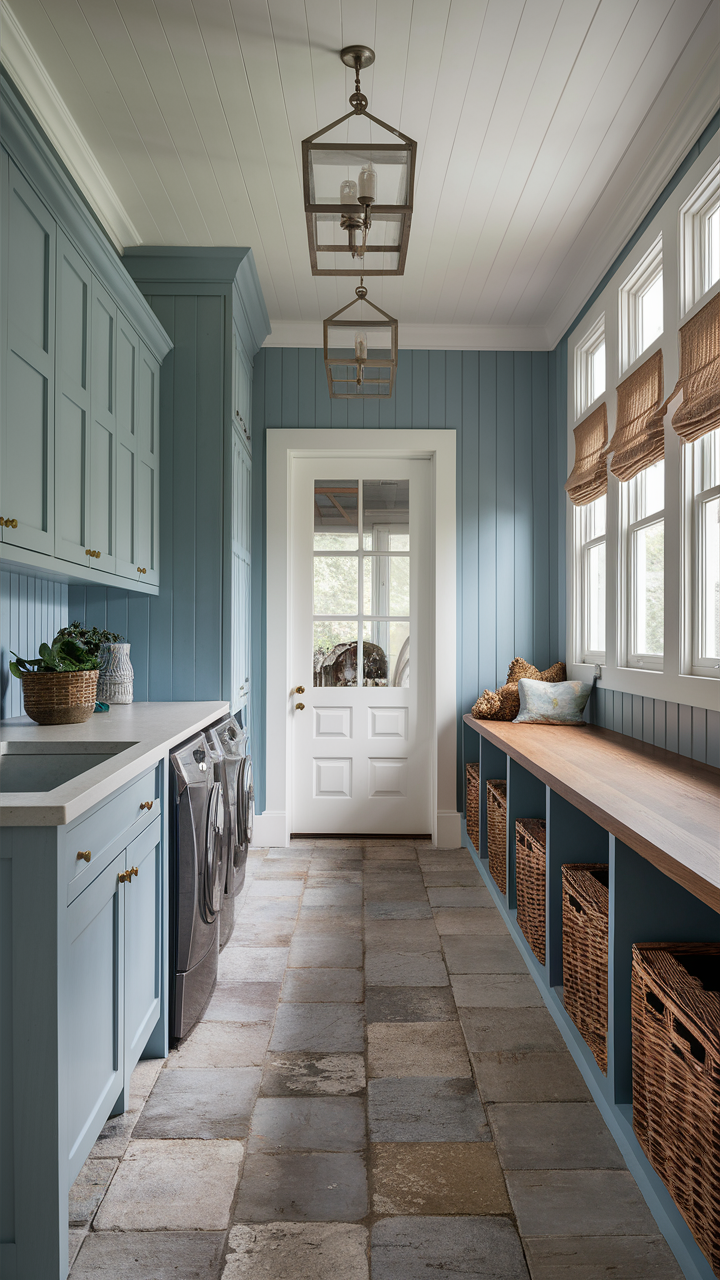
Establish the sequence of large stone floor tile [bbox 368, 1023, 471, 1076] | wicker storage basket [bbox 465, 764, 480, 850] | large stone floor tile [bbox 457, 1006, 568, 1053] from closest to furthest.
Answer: large stone floor tile [bbox 368, 1023, 471, 1076]
large stone floor tile [bbox 457, 1006, 568, 1053]
wicker storage basket [bbox 465, 764, 480, 850]

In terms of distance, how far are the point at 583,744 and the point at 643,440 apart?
114 centimetres

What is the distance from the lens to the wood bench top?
55.5 inches

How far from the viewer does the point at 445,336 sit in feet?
14.2

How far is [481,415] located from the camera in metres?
4.36

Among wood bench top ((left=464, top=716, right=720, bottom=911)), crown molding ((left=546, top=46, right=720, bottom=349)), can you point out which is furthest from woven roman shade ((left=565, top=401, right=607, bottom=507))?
wood bench top ((left=464, top=716, right=720, bottom=911))

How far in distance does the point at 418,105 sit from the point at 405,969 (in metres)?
2.85

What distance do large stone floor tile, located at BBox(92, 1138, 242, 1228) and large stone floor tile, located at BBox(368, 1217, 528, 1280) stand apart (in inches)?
12.6

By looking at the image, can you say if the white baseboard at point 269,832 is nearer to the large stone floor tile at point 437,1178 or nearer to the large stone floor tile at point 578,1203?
the large stone floor tile at point 437,1178

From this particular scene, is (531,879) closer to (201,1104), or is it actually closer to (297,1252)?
(201,1104)

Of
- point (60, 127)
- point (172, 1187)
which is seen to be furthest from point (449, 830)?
point (60, 127)

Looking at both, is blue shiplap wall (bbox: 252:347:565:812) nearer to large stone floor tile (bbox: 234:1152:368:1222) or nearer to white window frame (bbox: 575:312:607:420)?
white window frame (bbox: 575:312:607:420)

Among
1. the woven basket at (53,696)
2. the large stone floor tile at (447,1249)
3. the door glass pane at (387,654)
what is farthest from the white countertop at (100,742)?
the door glass pane at (387,654)

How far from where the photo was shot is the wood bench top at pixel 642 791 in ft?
4.62

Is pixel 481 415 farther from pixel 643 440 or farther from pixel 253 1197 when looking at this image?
pixel 253 1197
